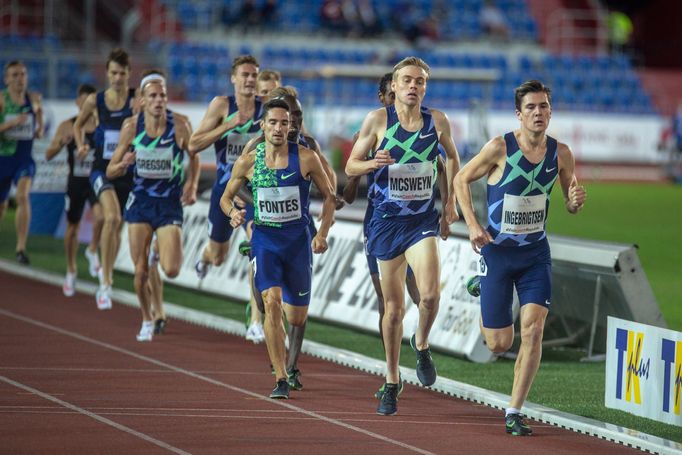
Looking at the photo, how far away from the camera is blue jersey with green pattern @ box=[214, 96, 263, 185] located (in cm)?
1216

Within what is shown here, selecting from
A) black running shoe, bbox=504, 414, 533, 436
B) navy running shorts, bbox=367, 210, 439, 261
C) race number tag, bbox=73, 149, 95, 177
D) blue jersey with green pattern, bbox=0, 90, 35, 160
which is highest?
blue jersey with green pattern, bbox=0, 90, 35, 160

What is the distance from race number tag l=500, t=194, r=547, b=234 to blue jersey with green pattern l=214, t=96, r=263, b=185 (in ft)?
13.7

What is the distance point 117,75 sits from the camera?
14070 millimetres

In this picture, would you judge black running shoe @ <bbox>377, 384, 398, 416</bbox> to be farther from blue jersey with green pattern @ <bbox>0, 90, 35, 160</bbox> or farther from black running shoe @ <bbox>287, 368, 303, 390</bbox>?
blue jersey with green pattern @ <bbox>0, 90, 35, 160</bbox>

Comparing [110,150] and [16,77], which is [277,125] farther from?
[16,77]

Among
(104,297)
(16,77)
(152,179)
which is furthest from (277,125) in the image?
(16,77)

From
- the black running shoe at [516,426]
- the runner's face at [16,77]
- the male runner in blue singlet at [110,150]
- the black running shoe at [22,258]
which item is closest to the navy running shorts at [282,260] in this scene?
the black running shoe at [516,426]

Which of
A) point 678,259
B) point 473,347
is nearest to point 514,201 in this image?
A: point 473,347

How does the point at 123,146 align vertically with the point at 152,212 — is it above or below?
above

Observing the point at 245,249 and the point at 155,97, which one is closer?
the point at 245,249

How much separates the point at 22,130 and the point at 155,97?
22.0 ft

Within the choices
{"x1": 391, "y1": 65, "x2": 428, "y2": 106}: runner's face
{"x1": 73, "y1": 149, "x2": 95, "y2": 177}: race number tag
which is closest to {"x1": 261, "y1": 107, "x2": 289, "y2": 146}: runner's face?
{"x1": 391, "y1": 65, "x2": 428, "y2": 106}: runner's face

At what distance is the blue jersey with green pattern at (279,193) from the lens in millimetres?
9602

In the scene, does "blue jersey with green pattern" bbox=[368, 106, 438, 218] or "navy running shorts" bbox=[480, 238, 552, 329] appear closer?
"navy running shorts" bbox=[480, 238, 552, 329]
